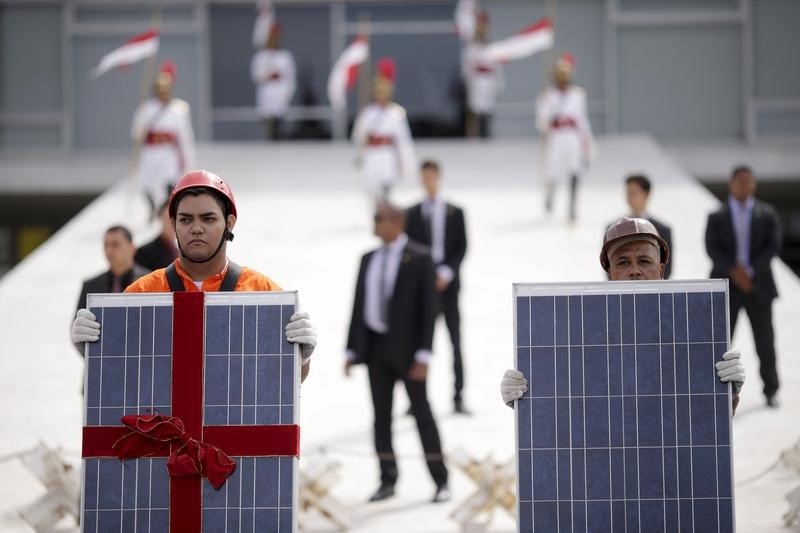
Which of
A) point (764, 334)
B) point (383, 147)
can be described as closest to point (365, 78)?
point (383, 147)

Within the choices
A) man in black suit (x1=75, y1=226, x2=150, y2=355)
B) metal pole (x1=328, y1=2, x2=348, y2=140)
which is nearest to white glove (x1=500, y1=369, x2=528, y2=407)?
Result: man in black suit (x1=75, y1=226, x2=150, y2=355)

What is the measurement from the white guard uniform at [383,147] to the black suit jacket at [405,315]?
7975mm

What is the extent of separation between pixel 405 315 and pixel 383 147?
27.1 ft

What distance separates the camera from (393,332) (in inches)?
366

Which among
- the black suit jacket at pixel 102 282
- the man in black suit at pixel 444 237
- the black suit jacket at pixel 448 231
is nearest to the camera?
the black suit jacket at pixel 102 282

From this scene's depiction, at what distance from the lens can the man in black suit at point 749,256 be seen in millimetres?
10867

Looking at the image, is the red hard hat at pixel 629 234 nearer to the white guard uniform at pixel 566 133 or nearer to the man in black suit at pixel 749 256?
the man in black suit at pixel 749 256

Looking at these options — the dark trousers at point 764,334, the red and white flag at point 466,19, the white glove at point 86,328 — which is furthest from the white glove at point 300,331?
the red and white flag at point 466,19

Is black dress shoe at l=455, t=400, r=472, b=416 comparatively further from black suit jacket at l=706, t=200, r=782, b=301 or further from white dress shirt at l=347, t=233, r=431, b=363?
black suit jacket at l=706, t=200, r=782, b=301

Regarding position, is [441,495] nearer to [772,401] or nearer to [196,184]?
[772,401]

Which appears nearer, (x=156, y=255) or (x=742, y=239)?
(x=156, y=255)

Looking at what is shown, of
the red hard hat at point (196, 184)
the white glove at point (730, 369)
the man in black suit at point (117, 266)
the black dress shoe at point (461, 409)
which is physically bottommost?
the white glove at point (730, 369)

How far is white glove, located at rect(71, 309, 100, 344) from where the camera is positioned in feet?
16.3

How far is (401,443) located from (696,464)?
560 cm
